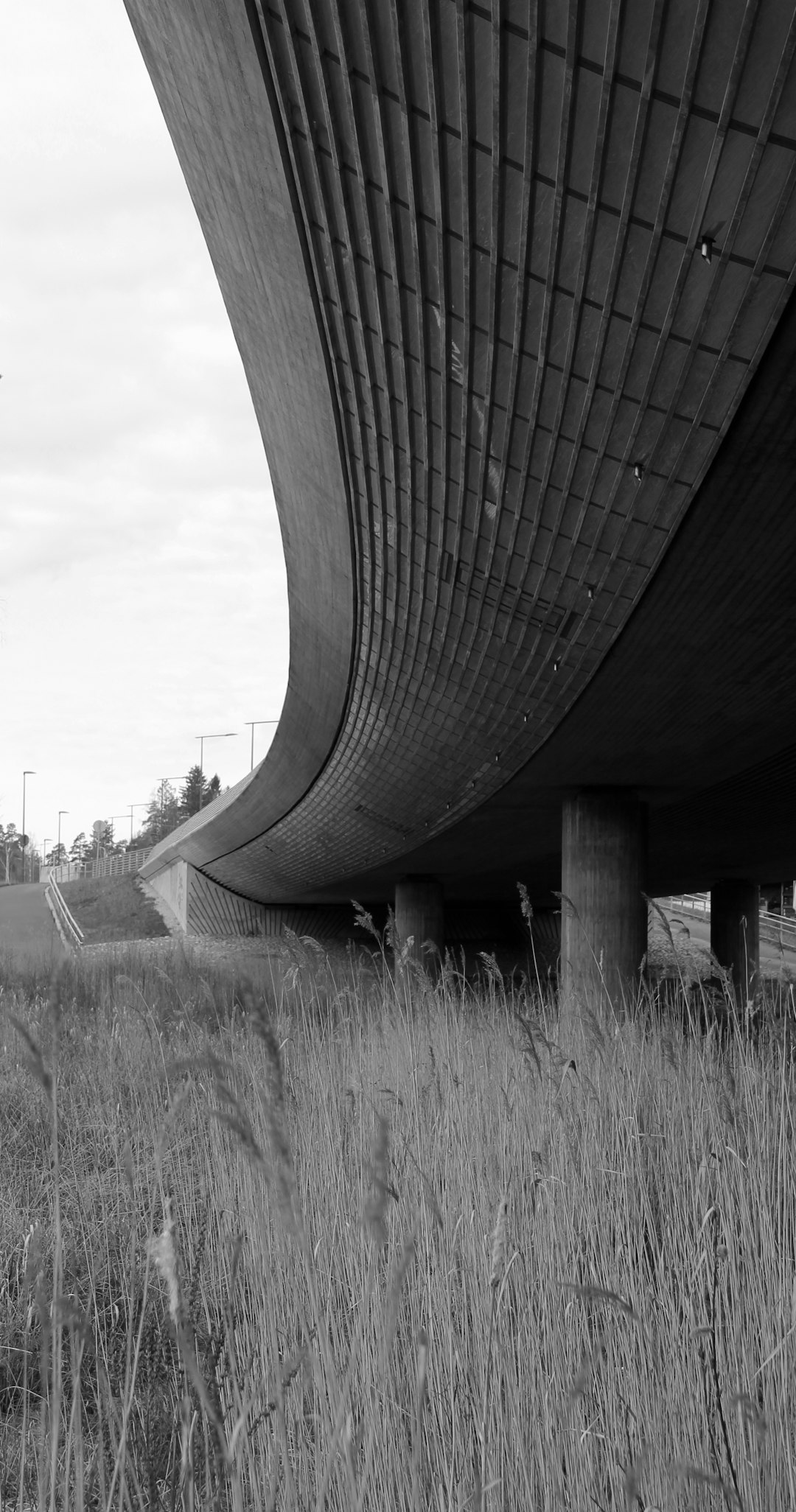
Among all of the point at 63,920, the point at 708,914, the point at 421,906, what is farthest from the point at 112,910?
the point at 708,914

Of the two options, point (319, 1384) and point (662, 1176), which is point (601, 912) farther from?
point (319, 1384)

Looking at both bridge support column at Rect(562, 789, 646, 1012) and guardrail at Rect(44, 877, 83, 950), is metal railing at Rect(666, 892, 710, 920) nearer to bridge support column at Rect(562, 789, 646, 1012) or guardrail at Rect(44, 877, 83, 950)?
guardrail at Rect(44, 877, 83, 950)

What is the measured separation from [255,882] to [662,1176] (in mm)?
29639

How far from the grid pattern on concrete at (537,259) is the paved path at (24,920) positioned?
1063cm

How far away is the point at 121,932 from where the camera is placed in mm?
35031

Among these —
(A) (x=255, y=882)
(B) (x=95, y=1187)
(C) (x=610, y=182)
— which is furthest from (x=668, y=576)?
(A) (x=255, y=882)

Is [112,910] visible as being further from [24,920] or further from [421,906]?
[421,906]

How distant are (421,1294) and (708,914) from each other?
148 feet

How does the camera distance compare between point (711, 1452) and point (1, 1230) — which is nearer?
point (711, 1452)

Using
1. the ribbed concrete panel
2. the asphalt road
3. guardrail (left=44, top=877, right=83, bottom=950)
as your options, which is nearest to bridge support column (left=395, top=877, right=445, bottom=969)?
the asphalt road

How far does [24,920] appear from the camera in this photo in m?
36.9

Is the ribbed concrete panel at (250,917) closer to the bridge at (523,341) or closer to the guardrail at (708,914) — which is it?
the guardrail at (708,914)

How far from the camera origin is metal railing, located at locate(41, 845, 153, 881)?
6138cm

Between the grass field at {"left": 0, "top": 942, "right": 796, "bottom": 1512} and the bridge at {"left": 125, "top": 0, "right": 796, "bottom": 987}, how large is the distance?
304 cm
